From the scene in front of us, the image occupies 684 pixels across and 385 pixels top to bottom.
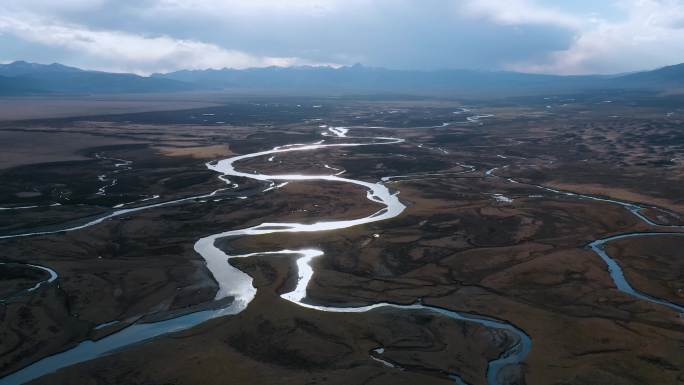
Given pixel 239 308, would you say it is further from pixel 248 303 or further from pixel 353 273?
pixel 353 273

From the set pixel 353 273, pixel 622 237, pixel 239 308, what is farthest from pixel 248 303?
pixel 622 237

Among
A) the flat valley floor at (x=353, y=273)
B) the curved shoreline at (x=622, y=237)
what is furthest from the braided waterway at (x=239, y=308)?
the curved shoreline at (x=622, y=237)

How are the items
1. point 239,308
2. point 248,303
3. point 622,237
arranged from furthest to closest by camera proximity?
point 622,237 → point 248,303 → point 239,308

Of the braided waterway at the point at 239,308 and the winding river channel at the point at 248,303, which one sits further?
→ the winding river channel at the point at 248,303

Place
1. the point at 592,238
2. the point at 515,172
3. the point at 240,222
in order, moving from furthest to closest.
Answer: the point at 515,172
the point at 240,222
the point at 592,238

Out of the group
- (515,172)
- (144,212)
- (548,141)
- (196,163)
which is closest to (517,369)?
(144,212)

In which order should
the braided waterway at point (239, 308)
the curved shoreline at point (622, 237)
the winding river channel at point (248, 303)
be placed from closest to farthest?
the braided waterway at point (239, 308) < the winding river channel at point (248, 303) < the curved shoreline at point (622, 237)

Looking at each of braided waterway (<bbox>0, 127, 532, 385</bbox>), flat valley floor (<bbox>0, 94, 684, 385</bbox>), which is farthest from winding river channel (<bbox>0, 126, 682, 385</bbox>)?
flat valley floor (<bbox>0, 94, 684, 385</bbox>)

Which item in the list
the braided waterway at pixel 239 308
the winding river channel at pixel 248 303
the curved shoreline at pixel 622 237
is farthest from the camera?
the curved shoreline at pixel 622 237

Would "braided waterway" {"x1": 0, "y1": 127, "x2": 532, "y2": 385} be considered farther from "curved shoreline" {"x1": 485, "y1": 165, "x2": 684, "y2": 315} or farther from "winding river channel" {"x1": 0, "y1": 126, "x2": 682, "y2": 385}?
"curved shoreline" {"x1": 485, "y1": 165, "x2": 684, "y2": 315}

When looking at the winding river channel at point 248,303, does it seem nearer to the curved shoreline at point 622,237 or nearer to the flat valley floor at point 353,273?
the curved shoreline at point 622,237

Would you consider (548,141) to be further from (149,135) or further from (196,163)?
(149,135)
